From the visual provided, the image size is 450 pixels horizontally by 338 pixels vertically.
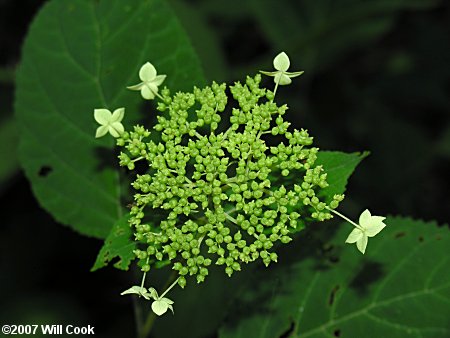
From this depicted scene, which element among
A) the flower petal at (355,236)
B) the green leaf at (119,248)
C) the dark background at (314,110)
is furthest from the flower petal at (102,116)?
the dark background at (314,110)

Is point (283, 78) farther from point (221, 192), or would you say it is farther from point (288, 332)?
point (288, 332)

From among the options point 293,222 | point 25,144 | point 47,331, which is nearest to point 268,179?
point 293,222

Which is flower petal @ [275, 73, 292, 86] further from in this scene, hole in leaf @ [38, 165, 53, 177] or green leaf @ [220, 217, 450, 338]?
hole in leaf @ [38, 165, 53, 177]

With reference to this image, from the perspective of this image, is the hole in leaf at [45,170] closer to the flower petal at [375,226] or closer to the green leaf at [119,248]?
the green leaf at [119,248]

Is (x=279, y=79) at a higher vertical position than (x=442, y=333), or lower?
higher

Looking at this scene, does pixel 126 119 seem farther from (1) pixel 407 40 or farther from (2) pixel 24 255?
(1) pixel 407 40

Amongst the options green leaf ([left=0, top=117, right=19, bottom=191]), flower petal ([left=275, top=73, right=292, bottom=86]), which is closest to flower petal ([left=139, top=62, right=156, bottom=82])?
flower petal ([left=275, top=73, right=292, bottom=86])

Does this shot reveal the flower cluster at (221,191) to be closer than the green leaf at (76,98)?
Yes

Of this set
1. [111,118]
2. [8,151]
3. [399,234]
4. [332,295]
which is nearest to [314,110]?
[8,151]
